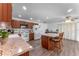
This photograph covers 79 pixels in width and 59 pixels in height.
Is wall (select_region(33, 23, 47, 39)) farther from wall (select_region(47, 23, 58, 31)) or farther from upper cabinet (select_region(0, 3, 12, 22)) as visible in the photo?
upper cabinet (select_region(0, 3, 12, 22))

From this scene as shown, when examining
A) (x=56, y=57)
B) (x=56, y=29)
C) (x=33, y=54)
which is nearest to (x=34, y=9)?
(x=56, y=29)

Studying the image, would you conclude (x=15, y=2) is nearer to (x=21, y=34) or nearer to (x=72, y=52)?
(x=21, y=34)

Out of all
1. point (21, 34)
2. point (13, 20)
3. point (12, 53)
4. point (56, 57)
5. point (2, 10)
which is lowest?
point (56, 57)

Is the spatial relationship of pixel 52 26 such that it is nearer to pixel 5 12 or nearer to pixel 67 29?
pixel 67 29

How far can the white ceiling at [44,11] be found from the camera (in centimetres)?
179

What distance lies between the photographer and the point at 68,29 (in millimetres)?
1927

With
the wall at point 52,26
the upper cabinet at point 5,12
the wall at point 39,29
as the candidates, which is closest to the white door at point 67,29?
the wall at point 52,26

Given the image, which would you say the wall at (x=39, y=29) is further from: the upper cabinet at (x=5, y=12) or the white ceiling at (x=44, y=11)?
the upper cabinet at (x=5, y=12)

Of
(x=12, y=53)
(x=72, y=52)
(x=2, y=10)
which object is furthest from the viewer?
(x=72, y=52)

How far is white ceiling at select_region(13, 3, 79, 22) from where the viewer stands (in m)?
1.79

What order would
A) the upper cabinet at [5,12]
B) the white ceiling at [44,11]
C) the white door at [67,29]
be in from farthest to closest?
the white door at [67,29], the white ceiling at [44,11], the upper cabinet at [5,12]

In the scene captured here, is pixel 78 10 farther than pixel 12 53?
Yes

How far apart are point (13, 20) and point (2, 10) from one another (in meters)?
0.27

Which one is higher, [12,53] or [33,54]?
[12,53]
